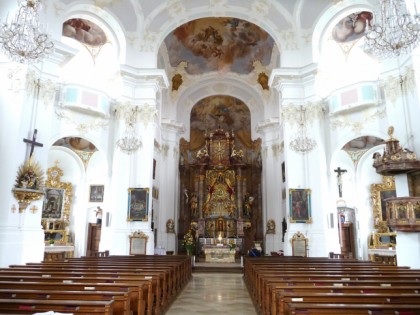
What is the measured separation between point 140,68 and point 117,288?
38.7ft

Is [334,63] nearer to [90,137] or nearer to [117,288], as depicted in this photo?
[90,137]

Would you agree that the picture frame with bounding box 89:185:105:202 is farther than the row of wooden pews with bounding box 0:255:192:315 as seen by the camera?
Yes

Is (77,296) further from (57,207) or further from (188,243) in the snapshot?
(188,243)

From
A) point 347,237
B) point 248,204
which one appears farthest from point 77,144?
point 347,237

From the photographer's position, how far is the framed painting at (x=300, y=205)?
1280 centimetres

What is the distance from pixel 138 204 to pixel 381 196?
1056 centimetres

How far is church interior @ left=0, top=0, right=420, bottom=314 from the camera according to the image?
9.73 m

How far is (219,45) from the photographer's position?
64.2 ft

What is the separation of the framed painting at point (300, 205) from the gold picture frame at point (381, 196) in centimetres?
458

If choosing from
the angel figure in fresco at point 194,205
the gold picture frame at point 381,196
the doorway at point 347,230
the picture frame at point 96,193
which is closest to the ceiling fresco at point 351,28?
the gold picture frame at point 381,196

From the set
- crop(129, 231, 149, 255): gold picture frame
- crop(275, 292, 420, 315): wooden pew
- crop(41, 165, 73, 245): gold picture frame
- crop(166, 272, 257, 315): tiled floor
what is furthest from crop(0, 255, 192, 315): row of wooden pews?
crop(41, 165, 73, 245): gold picture frame

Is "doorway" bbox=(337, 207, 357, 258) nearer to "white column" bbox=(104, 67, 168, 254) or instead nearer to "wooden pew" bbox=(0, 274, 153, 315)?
→ "white column" bbox=(104, 67, 168, 254)

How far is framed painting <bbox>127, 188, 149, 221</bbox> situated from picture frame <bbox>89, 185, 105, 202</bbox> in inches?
141

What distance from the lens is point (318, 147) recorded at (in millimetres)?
13258
